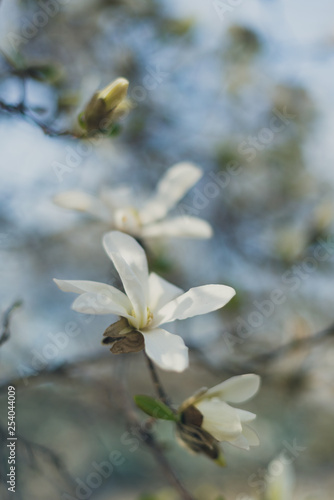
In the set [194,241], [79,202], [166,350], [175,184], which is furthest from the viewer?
[194,241]

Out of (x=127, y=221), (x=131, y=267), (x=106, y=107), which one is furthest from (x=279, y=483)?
(x=106, y=107)

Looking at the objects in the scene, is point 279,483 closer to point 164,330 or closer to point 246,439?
point 246,439

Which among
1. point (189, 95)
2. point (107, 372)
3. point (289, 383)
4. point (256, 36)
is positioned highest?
point (256, 36)

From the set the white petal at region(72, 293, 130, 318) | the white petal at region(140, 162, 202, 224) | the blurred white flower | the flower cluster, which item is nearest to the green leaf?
the flower cluster

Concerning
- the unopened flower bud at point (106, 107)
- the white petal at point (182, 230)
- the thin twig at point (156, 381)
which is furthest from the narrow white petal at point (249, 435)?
the unopened flower bud at point (106, 107)

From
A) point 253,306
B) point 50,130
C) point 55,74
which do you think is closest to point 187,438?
point 50,130

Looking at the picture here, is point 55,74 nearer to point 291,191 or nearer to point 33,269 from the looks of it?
point 33,269
